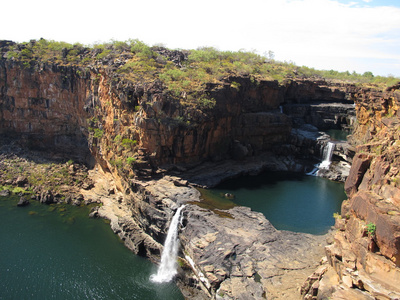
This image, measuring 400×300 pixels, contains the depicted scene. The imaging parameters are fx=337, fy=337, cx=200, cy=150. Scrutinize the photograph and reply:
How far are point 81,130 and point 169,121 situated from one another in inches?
718

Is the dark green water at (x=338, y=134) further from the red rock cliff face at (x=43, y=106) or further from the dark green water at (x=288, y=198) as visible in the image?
the red rock cliff face at (x=43, y=106)

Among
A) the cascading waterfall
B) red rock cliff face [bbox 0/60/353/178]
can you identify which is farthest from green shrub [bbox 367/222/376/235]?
the cascading waterfall

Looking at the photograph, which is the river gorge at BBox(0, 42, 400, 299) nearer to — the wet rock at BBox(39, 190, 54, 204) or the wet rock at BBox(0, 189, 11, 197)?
the wet rock at BBox(39, 190, 54, 204)

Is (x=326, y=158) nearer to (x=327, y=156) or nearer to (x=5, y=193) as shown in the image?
(x=327, y=156)

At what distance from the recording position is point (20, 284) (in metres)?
26.3

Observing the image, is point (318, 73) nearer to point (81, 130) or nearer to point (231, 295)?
point (81, 130)

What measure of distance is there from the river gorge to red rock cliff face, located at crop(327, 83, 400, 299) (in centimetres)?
7

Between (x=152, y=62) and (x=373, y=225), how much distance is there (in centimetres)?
3722

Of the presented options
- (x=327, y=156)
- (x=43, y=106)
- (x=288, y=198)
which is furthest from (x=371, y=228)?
(x=43, y=106)

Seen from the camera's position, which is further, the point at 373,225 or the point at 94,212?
the point at 94,212

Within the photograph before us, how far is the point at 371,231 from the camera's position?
17188 mm

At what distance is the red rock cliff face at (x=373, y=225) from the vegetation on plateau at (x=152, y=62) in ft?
77.0

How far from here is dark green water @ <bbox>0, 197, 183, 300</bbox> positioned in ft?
84.0

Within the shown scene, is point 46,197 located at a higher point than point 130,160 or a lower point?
lower
